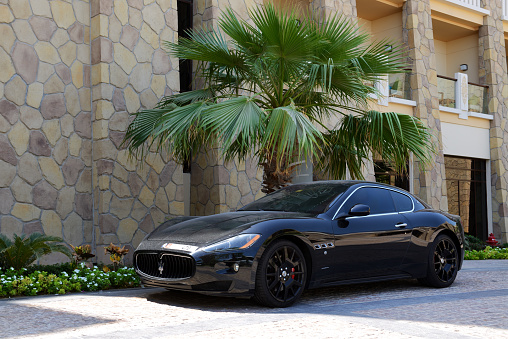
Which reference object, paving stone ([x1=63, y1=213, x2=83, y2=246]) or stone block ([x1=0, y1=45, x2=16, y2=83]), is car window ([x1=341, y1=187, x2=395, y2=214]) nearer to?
paving stone ([x1=63, y1=213, x2=83, y2=246])

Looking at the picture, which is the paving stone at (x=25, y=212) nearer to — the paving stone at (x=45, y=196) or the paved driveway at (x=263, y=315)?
the paving stone at (x=45, y=196)

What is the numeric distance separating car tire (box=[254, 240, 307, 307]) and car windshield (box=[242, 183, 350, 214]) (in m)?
0.81

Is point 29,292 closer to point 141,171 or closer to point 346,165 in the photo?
point 141,171

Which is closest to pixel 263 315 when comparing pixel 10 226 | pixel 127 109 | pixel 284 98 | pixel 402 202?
pixel 402 202

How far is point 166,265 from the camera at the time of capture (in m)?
6.64

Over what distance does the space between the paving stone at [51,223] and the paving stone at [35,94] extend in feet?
5.38

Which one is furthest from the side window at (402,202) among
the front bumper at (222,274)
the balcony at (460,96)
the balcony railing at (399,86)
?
the balcony at (460,96)

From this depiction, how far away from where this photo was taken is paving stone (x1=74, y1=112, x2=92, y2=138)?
38.3 ft

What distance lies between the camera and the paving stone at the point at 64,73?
454 inches

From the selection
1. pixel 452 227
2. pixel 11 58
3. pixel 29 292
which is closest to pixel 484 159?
pixel 452 227

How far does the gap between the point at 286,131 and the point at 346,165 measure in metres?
2.88

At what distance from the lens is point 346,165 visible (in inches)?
437

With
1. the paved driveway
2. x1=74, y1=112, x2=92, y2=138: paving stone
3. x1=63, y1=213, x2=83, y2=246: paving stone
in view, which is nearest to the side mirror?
the paved driveway

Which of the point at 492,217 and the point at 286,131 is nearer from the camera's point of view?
the point at 286,131
